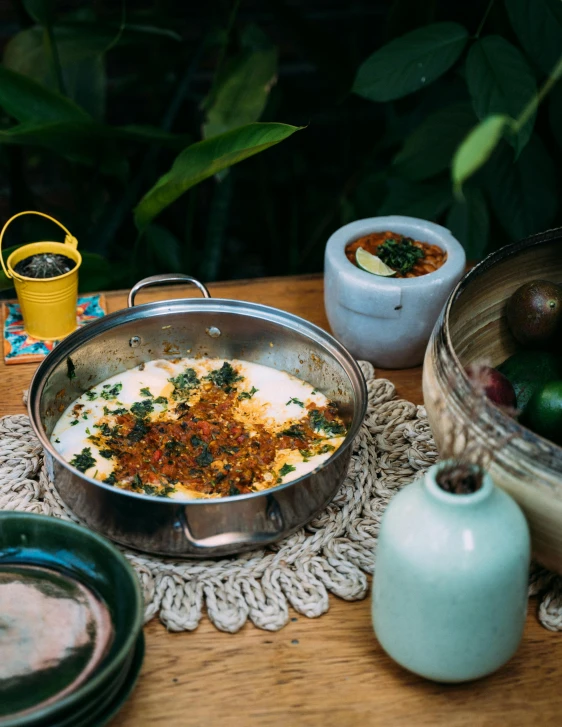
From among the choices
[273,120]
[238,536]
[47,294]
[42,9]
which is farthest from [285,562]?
[273,120]

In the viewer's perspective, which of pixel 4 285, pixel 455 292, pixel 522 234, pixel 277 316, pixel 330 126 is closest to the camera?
pixel 455 292

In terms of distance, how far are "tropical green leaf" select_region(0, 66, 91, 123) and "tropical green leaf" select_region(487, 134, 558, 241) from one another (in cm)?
80

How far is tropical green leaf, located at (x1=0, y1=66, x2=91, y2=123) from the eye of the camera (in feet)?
5.38

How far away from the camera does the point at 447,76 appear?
2367mm

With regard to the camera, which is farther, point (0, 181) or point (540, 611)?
point (0, 181)

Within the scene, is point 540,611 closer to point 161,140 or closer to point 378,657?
point 378,657

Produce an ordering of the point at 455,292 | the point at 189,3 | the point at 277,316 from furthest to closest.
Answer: the point at 189,3, the point at 277,316, the point at 455,292

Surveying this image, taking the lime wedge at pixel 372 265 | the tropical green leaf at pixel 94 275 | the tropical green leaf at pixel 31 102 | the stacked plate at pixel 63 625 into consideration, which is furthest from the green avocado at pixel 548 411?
the tropical green leaf at pixel 31 102

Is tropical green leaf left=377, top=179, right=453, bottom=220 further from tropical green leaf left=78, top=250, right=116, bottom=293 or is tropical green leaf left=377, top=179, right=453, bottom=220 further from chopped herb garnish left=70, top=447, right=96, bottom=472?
chopped herb garnish left=70, top=447, right=96, bottom=472

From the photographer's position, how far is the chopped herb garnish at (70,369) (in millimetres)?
1311

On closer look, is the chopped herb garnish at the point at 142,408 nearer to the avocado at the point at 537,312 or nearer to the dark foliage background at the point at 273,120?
the dark foliage background at the point at 273,120

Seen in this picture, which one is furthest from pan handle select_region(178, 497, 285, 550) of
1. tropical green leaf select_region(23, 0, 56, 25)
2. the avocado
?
tropical green leaf select_region(23, 0, 56, 25)

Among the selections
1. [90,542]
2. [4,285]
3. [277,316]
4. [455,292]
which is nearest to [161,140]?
[4,285]

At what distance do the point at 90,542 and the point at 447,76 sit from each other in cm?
184
